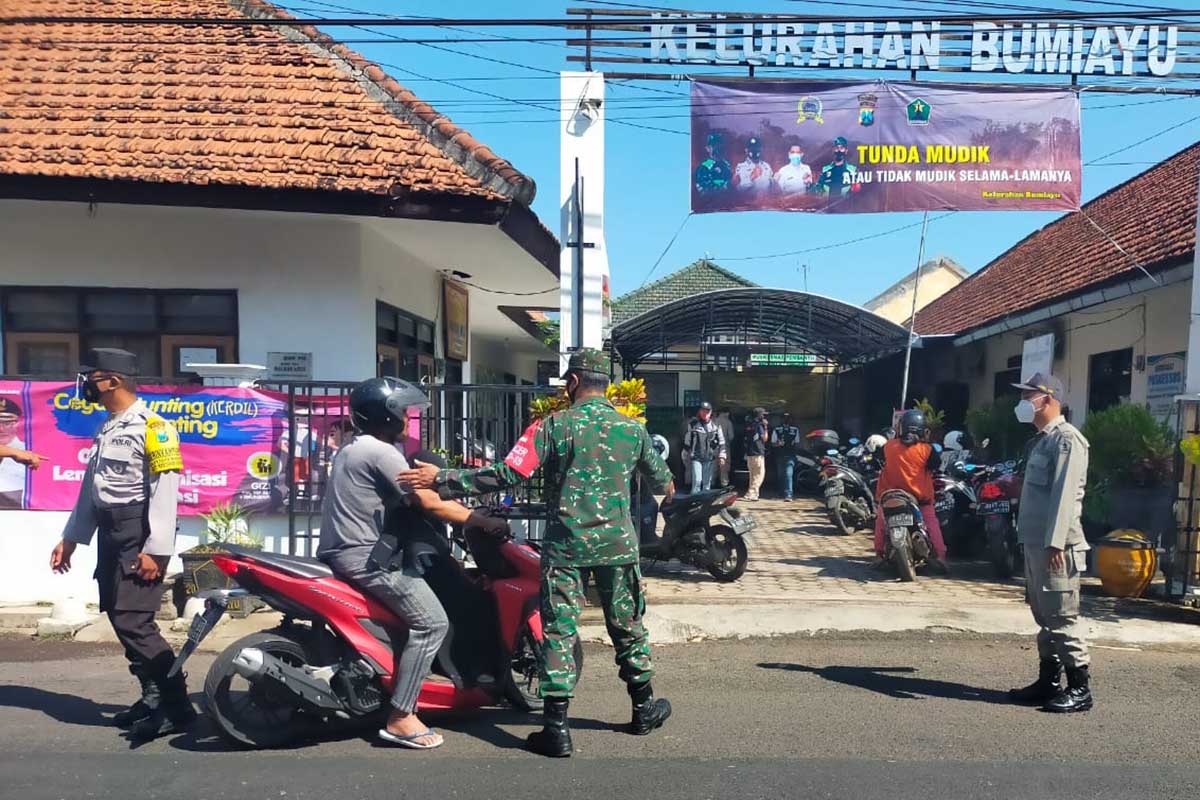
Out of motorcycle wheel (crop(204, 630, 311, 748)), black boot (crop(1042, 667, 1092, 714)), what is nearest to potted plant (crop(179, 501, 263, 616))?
motorcycle wheel (crop(204, 630, 311, 748))

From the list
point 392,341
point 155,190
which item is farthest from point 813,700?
point 155,190

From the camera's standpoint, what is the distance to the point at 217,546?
6.21m

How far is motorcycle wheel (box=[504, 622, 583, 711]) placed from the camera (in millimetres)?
4078

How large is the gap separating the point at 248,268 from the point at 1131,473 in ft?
26.3

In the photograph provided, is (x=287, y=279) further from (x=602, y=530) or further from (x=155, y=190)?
(x=602, y=530)

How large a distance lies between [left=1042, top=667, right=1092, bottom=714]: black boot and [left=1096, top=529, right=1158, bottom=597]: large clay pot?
8.85ft

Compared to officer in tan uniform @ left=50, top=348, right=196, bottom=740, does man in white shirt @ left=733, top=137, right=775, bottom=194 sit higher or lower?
higher

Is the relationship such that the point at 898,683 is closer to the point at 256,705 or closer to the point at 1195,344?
the point at 256,705

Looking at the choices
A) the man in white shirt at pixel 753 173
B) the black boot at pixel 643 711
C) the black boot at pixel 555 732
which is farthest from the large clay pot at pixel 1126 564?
the black boot at pixel 555 732

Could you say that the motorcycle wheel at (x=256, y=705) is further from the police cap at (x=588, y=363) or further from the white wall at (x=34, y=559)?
the white wall at (x=34, y=559)

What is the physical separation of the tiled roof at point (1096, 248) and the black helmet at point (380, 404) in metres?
8.47

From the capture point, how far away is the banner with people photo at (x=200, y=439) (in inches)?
248

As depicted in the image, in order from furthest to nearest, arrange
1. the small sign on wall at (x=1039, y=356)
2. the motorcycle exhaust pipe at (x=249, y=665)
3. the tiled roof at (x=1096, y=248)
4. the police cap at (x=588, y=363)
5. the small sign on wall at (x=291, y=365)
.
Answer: the small sign on wall at (x=1039, y=356) < the tiled roof at (x=1096, y=248) < the small sign on wall at (x=291, y=365) < the police cap at (x=588, y=363) < the motorcycle exhaust pipe at (x=249, y=665)

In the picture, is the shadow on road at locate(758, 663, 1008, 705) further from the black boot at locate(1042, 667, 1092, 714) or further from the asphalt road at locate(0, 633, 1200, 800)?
the black boot at locate(1042, 667, 1092, 714)
